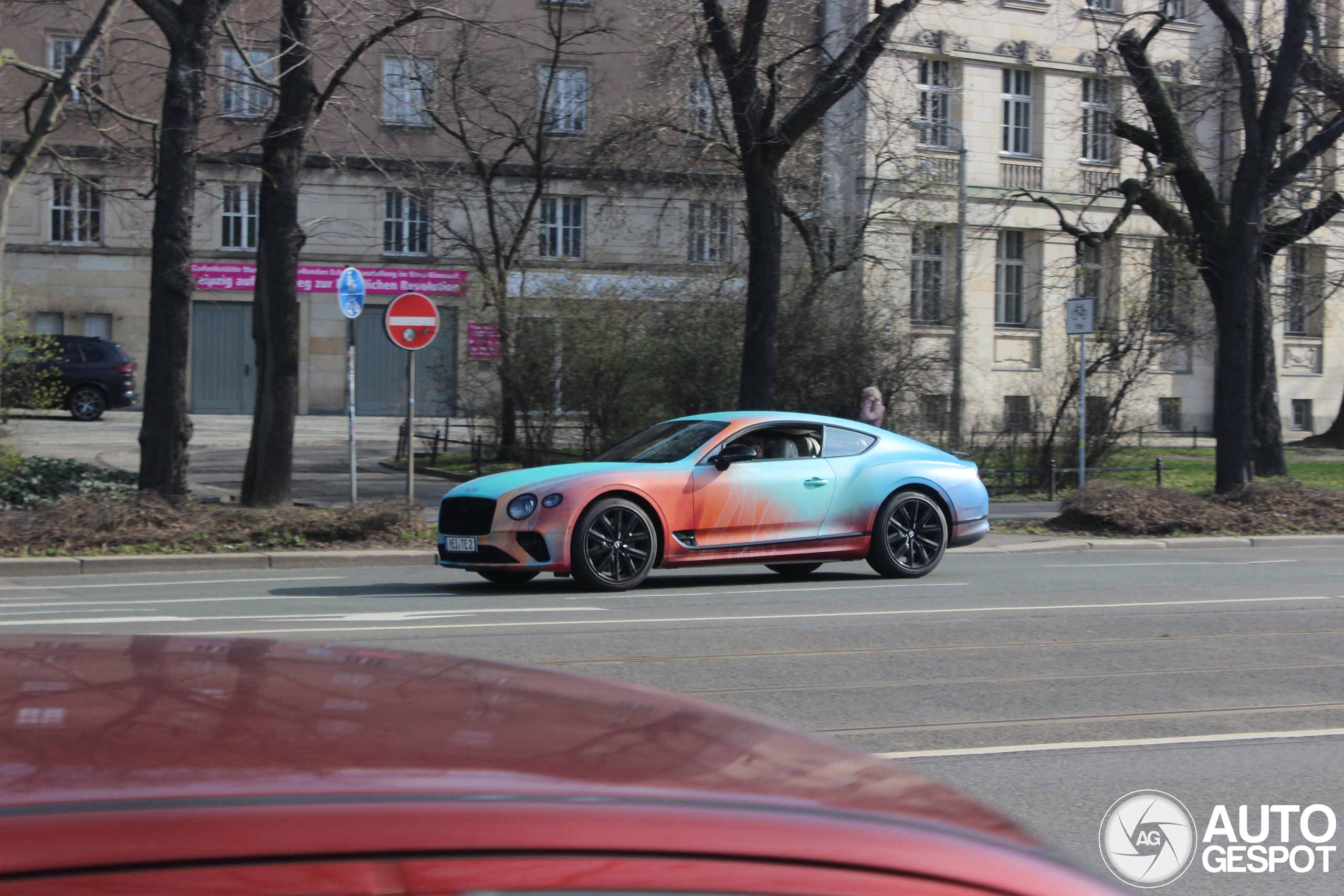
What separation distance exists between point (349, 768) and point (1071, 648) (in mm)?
7821

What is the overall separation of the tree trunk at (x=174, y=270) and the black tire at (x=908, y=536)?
833 centimetres

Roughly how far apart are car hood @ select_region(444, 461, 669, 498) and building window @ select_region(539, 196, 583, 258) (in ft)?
94.4

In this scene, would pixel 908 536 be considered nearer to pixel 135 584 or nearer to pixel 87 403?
pixel 135 584

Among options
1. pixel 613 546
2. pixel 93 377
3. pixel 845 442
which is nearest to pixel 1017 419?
pixel 845 442

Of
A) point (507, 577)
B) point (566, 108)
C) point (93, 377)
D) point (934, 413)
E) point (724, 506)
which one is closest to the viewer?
point (724, 506)

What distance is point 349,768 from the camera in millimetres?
1570

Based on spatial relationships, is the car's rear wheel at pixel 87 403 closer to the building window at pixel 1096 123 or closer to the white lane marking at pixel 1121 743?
the building window at pixel 1096 123

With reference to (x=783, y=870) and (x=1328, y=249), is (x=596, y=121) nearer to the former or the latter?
(x=783, y=870)

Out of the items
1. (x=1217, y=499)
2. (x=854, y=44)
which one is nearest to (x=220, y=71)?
(x=854, y=44)

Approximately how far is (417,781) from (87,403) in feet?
117

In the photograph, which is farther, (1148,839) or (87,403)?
(87,403)

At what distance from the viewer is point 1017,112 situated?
3959 cm

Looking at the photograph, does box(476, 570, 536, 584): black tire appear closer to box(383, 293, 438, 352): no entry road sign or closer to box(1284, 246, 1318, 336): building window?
box(383, 293, 438, 352): no entry road sign

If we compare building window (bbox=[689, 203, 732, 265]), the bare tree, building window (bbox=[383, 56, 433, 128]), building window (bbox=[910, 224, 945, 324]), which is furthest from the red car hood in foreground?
building window (bbox=[910, 224, 945, 324])
